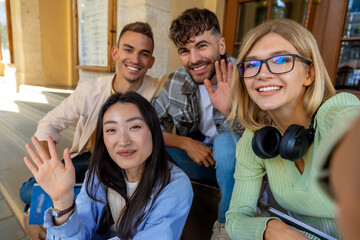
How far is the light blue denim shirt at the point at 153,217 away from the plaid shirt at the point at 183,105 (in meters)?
0.62

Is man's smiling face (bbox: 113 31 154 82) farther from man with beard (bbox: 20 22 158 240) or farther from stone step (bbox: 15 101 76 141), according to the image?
stone step (bbox: 15 101 76 141)

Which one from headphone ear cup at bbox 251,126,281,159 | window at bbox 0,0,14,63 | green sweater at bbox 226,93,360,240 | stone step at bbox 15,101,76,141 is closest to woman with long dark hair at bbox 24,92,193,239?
green sweater at bbox 226,93,360,240

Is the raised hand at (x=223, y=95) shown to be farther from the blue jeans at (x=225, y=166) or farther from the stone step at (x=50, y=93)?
the stone step at (x=50, y=93)

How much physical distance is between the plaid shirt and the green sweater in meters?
0.63

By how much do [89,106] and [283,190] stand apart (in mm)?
1603

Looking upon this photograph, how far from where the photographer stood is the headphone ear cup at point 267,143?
2.86 feet

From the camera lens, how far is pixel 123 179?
1.19 meters

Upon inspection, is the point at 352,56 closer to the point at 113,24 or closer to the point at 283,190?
the point at 283,190

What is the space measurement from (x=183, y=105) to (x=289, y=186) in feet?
3.24

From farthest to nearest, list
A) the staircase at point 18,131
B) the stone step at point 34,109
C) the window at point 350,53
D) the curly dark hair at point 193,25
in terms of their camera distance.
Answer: the stone step at point 34,109 → the staircase at point 18,131 → the window at point 350,53 → the curly dark hair at point 193,25

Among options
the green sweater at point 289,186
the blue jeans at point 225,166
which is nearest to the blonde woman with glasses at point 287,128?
the green sweater at point 289,186

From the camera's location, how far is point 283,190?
36.4 inches

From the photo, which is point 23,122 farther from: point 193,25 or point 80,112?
point 193,25

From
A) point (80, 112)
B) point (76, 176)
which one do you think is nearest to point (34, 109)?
point (80, 112)
